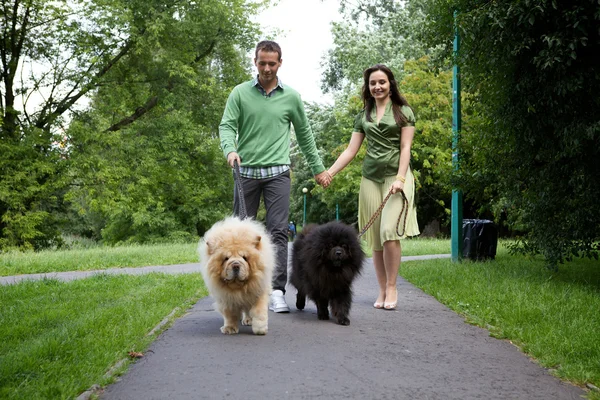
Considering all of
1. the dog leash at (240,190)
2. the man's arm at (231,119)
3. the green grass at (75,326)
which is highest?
the man's arm at (231,119)

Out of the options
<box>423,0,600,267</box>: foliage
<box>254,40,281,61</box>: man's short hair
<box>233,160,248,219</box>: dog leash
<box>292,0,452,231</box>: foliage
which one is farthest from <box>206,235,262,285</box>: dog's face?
<box>292,0,452,231</box>: foliage

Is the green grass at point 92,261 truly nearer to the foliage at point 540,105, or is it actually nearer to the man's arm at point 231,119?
the foliage at point 540,105

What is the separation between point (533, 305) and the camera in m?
6.98

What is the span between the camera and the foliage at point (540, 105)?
7.78 m

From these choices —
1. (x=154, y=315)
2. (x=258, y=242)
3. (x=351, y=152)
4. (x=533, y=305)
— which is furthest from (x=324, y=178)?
(x=533, y=305)

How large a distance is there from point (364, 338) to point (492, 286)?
367 centimetres

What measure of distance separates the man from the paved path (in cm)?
111

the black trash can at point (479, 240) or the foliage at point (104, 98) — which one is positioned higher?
the foliage at point (104, 98)

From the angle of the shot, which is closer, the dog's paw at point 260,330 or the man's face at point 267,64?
the dog's paw at point 260,330

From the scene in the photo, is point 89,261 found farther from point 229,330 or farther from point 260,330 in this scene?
point 260,330

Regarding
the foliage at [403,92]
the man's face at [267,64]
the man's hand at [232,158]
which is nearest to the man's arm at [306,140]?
the man's face at [267,64]

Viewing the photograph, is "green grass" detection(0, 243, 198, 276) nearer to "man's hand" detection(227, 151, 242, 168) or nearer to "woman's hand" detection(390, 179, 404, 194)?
"man's hand" detection(227, 151, 242, 168)

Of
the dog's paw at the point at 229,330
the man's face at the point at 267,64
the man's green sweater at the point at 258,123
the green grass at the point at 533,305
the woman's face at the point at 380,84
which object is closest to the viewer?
the green grass at the point at 533,305

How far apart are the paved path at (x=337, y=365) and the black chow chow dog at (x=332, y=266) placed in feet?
0.68
